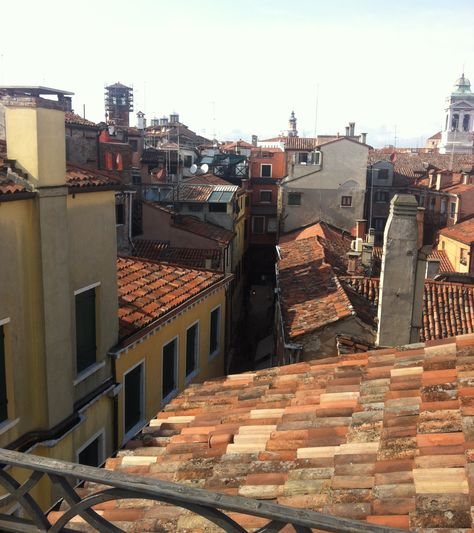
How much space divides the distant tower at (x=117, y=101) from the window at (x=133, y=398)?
5428 cm

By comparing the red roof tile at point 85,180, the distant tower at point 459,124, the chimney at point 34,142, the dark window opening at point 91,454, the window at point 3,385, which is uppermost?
the distant tower at point 459,124

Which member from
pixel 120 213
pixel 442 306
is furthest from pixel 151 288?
pixel 120 213

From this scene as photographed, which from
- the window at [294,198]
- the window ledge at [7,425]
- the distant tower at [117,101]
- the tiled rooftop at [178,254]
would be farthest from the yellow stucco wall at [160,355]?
the distant tower at [117,101]

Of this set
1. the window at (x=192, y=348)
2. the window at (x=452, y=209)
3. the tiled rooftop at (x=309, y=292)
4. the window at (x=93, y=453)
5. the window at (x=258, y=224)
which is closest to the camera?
the window at (x=93, y=453)

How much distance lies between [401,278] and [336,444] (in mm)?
5899

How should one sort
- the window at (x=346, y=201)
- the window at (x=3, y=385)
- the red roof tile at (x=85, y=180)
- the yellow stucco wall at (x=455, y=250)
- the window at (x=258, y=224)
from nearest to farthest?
1. the window at (x=3, y=385)
2. the red roof tile at (x=85, y=180)
3. the yellow stucco wall at (x=455, y=250)
4. the window at (x=346, y=201)
5. the window at (x=258, y=224)

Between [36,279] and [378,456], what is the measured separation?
4.63m

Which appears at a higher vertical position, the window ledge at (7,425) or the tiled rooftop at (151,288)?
the tiled rooftop at (151,288)

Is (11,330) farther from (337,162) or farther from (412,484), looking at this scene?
(337,162)

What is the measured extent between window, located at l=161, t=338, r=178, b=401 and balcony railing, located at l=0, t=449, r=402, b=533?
807 centimetres

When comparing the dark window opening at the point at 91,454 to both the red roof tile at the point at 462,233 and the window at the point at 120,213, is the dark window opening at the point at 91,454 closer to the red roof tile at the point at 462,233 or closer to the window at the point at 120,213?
the window at the point at 120,213

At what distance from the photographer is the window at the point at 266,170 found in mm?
42031

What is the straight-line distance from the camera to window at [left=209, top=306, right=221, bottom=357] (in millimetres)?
13273

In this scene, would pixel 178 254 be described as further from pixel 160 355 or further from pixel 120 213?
pixel 160 355
